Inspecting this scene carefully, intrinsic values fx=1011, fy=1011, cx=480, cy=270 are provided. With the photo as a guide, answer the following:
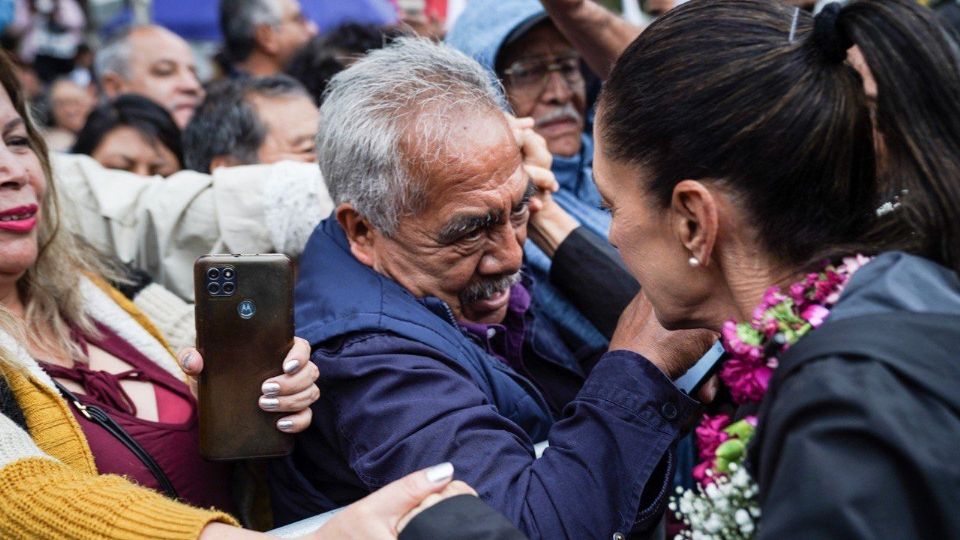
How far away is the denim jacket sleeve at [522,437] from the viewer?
2027 millimetres

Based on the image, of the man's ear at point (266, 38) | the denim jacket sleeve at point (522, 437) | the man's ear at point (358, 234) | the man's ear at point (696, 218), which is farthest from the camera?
the man's ear at point (266, 38)

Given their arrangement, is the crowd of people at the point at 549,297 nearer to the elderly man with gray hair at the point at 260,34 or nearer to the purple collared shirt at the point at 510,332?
the purple collared shirt at the point at 510,332

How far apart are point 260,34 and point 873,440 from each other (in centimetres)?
511

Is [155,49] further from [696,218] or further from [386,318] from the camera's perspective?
[696,218]

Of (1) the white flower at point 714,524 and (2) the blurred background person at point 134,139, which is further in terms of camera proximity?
(2) the blurred background person at point 134,139

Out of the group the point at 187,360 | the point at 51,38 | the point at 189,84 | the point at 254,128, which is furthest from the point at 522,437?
the point at 51,38

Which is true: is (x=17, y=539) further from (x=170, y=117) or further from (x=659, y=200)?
(x=170, y=117)

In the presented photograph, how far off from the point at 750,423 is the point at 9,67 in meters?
2.12

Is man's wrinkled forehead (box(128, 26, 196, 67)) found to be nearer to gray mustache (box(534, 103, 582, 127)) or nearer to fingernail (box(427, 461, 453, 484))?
gray mustache (box(534, 103, 582, 127))

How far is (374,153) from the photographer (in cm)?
241

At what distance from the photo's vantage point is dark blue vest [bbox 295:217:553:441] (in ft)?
7.44

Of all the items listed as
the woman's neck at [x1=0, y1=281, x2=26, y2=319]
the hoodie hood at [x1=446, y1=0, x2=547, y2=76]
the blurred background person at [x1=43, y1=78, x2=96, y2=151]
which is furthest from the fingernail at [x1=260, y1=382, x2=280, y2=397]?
the blurred background person at [x1=43, y1=78, x2=96, y2=151]

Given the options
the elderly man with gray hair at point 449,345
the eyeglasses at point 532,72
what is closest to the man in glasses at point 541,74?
the eyeglasses at point 532,72

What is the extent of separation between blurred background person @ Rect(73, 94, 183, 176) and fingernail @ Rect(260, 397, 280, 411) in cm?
249
